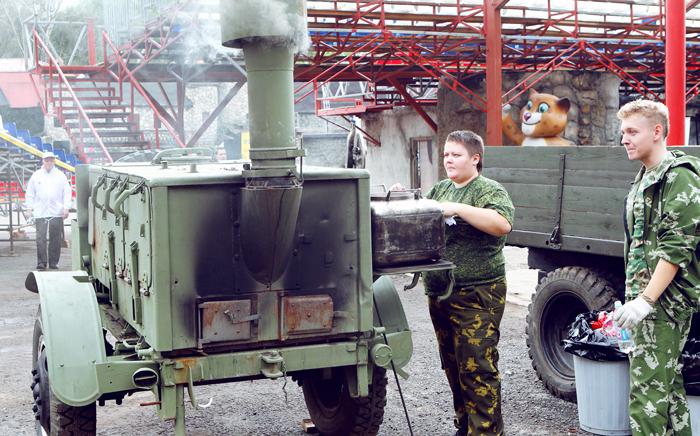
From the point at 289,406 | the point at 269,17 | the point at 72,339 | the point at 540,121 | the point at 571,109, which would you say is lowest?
the point at 289,406

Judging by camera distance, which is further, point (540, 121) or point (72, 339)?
point (540, 121)

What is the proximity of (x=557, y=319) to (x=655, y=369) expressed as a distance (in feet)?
9.15

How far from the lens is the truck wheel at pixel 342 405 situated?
5.55 m

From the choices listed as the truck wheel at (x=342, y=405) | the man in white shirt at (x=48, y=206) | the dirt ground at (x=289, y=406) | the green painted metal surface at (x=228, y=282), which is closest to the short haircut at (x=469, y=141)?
the green painted metal surface at (x=228, y=282)

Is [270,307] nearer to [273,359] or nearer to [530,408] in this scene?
[273,359]

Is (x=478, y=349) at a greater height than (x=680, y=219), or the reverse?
(x=680, y=219)

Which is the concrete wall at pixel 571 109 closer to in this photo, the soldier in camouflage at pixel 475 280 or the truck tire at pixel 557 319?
the truck tire at pixel 557 319

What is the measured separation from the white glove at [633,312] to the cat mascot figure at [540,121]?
14.1m

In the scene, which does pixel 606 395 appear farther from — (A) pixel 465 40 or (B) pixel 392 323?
(A) pixel 465 40

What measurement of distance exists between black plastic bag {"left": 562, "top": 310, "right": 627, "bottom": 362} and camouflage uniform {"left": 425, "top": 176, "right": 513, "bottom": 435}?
18.6 inches

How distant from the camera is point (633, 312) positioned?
13.2 feet

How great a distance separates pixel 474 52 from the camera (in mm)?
17016

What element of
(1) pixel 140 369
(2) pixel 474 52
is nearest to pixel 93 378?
(1) pixel 140 369

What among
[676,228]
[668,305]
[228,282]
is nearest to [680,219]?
[676,228]
